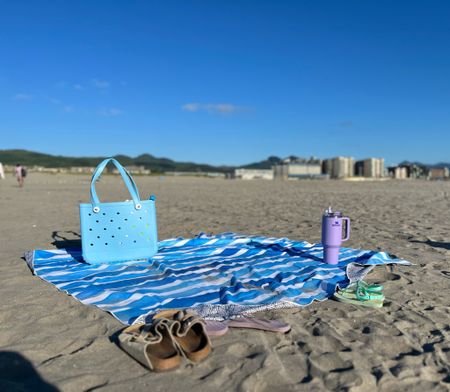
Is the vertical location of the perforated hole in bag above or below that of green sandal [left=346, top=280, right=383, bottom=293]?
above

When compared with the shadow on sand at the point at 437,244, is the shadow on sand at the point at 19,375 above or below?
below

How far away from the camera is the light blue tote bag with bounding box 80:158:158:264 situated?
4797 mm

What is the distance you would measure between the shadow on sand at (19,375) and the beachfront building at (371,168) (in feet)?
Result: 263

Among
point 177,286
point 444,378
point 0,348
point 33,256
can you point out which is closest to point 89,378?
point 0,348

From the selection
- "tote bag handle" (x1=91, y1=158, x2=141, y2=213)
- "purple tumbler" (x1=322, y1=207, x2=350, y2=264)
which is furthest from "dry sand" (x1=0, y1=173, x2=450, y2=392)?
"tote bag handle" (x1=91, y1=158, x2=141, y2=213)

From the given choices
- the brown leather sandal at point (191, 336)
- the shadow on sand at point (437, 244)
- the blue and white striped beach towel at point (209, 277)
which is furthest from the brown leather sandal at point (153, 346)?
the shadow on sand at point (437, 244)

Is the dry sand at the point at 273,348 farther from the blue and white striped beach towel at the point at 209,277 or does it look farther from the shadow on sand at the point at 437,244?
the shadow on sand at the point at 437,244

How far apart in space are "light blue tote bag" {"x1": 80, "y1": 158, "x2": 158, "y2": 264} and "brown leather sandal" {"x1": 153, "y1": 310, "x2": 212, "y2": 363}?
2.29 meters

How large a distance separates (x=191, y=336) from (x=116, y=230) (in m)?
2.47

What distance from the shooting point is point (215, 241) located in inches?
242

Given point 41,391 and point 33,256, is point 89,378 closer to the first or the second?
point 41,391

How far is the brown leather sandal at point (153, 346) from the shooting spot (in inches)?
95.3

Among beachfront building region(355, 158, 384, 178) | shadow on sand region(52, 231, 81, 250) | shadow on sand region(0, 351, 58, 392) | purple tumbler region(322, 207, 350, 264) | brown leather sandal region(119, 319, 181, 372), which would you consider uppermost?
beachfront building region(355, 158, 384, 178)

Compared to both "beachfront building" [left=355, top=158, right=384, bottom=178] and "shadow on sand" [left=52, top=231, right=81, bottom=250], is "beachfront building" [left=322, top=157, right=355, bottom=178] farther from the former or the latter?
"shadow on sand" [left=52, top=231, right=81, bottom=250]
